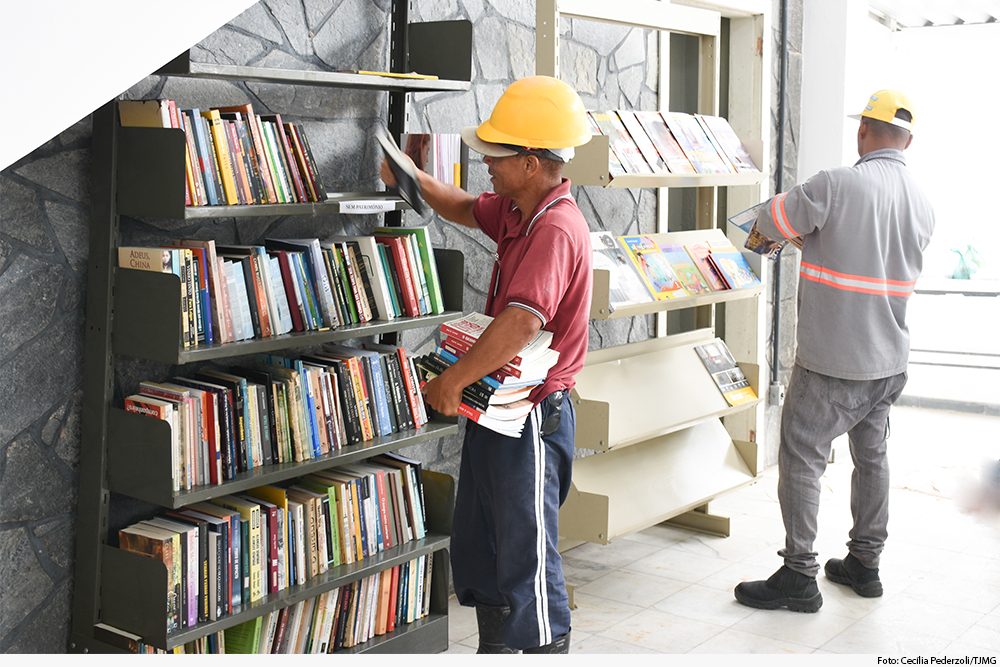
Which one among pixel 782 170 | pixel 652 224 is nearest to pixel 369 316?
pixel 652 224

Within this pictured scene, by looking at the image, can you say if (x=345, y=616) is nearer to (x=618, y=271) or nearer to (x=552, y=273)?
(x=552, y=273)

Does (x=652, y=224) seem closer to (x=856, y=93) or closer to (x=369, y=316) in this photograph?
(x=856, y=93)

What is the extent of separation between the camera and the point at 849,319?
3.42 meters

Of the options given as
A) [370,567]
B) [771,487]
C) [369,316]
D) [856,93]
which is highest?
[856,93]

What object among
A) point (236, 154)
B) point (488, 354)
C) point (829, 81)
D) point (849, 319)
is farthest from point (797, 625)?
point (829, 81)

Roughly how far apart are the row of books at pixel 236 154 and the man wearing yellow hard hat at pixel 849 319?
1.84 metres

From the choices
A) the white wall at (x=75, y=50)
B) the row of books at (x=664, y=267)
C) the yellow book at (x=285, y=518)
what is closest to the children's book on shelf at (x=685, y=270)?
the row of books at (x=664, y=267)

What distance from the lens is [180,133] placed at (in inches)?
86.7

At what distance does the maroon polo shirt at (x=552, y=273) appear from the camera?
2.45 m

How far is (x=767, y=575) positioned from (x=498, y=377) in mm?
1930

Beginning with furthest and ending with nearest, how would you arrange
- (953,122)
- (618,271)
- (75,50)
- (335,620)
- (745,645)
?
(953,122) < (618,271) < (745,645) < (335,620) < (75,50)

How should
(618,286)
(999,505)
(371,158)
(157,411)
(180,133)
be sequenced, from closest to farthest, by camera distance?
(999,505), (180,133), (157,411), (371,158), (618,286)

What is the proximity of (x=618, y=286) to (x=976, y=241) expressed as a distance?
8.24 meters

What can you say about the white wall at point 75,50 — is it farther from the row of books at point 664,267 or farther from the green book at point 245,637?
the row of books at point 664,267
